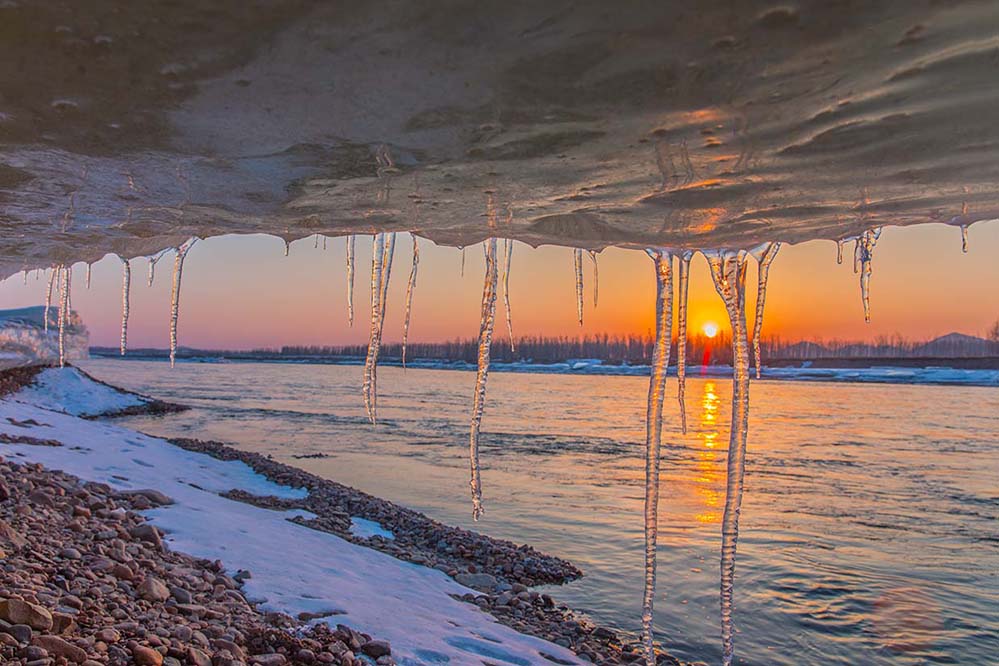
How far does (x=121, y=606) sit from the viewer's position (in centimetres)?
409

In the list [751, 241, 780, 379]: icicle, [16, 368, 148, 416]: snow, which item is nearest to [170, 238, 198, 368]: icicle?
[751, 241, 780, 379]: icicle

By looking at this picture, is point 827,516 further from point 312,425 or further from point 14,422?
point 312,425

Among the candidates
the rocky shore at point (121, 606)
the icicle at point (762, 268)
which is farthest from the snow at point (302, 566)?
the icicle at point (762, 268)

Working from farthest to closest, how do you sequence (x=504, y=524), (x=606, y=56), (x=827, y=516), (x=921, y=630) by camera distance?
(x=827, y=516), (x=504, y=524), (x=921, y=630), (x=606, y=56)

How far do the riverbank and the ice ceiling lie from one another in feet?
10.3

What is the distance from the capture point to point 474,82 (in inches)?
75.7

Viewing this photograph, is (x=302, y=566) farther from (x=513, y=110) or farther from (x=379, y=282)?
(x=513, y=110)

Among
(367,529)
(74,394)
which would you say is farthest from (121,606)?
(74,394)

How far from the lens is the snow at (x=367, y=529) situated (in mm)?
9086

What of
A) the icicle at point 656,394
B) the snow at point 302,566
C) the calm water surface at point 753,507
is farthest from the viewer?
the calm water surface at point 753,507

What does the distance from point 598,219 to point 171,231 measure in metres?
2.76

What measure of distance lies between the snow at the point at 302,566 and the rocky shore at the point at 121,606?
0.33 meters

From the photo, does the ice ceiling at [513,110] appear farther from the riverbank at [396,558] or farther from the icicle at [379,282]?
the riverbank at [396,558]

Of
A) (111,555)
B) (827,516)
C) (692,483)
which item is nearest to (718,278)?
(111,555)
